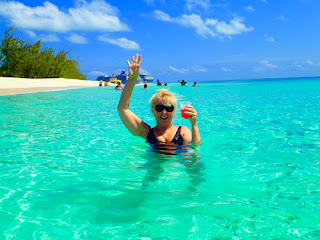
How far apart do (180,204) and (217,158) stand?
2.20 meters

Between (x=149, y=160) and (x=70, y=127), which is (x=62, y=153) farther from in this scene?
(x=70, y=127)

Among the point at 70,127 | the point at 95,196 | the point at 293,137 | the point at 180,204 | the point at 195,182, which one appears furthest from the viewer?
the point at 70,127

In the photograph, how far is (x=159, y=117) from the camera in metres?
4.52

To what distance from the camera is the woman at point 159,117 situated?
400 centimetres

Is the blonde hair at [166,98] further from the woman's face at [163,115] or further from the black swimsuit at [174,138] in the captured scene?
the black swimsuit at [174,138]

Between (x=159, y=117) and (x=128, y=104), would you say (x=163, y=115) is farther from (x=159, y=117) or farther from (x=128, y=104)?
(x=128, y=104)

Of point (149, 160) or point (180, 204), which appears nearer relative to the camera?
point (180, 204)

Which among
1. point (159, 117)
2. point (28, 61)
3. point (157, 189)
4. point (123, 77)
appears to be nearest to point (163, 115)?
point (159, 117)

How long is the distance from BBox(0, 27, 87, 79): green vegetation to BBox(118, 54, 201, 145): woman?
44.8 metres

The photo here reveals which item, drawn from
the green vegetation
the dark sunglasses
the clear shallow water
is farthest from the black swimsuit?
the green vegetation

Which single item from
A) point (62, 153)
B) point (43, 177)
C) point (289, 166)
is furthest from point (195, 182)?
point (62, 153)

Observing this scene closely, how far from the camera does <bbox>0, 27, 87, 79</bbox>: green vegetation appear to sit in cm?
4306

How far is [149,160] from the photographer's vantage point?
4.87 meters

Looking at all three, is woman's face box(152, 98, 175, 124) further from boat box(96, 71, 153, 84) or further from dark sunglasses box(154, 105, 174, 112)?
boat box(96, 71, 153, 84)
